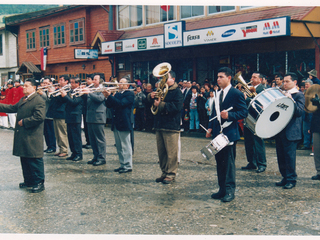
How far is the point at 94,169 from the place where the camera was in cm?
825

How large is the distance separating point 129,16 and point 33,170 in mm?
15873

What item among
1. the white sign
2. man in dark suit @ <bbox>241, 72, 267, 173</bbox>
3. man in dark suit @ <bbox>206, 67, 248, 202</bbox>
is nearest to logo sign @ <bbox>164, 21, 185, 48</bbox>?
the white sign

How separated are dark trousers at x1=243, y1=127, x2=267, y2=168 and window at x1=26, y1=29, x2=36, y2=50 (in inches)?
1000

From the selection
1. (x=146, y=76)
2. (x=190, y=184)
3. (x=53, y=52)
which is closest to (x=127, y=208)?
(x=190, y=184)

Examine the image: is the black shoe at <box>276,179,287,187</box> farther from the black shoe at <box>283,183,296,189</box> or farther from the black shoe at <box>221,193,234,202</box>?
the black shoe at <box>221,193,234,202</box>

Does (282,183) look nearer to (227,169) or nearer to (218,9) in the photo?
(227,169)

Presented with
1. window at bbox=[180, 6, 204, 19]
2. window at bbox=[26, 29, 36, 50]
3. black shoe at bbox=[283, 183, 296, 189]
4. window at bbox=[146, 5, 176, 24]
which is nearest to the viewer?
black shoe at bbox=[283, 183, 296, 189]

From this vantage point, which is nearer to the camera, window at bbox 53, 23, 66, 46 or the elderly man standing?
the elderly man standing

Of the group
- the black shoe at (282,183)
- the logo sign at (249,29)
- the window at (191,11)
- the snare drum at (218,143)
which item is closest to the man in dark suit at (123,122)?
the snare drum at (218,143)

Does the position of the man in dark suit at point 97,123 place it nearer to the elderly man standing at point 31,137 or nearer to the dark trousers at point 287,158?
the elderly man standing at point 31,137

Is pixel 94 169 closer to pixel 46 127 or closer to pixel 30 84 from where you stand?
pixel 30 84

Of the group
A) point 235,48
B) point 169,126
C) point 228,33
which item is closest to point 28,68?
point 235,48

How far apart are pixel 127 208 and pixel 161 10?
15.3 m

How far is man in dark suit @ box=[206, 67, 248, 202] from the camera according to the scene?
5840mm
